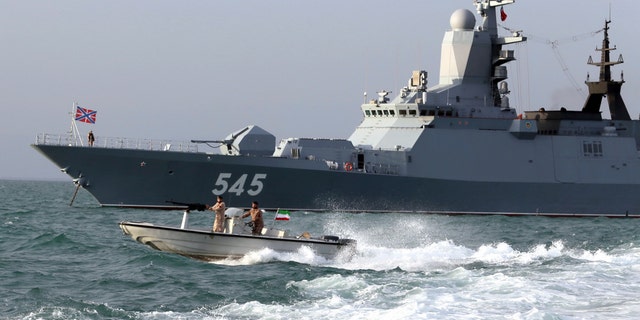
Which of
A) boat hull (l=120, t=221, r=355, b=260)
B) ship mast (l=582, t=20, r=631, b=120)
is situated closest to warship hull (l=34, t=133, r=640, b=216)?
ship mast (l=582, t=20, r=631, b=120)

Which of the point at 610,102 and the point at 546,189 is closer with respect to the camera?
the point at 546,189

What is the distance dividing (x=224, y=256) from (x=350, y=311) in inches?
216

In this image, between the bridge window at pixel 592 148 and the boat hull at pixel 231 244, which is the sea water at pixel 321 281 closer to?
the boat hull at pixel 231 244

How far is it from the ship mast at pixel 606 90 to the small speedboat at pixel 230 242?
27499 mm

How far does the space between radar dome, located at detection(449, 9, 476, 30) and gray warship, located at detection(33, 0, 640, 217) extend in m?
0.06

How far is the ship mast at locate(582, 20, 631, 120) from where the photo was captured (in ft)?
141

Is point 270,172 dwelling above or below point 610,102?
below

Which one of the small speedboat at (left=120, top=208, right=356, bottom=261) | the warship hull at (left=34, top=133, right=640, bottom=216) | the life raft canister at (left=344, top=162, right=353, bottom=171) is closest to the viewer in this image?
the small speedboat at (left=120, top=208, right=356, bottom=261)

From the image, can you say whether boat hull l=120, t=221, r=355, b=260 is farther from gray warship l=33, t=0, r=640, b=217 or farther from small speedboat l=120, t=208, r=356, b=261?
gray warship l=33, t=0, r=640, b=217

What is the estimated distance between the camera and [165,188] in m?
33.8

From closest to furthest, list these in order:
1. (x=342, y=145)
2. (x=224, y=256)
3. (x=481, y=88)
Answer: (x=224, y=256), (x=342, y=145), (x=481, y=88)

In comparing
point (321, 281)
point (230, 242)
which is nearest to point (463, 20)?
point (230, 242)

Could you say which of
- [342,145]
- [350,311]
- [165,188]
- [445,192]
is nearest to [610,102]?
[445,192]

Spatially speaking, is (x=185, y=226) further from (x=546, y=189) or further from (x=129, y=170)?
(x=546, y=189)
